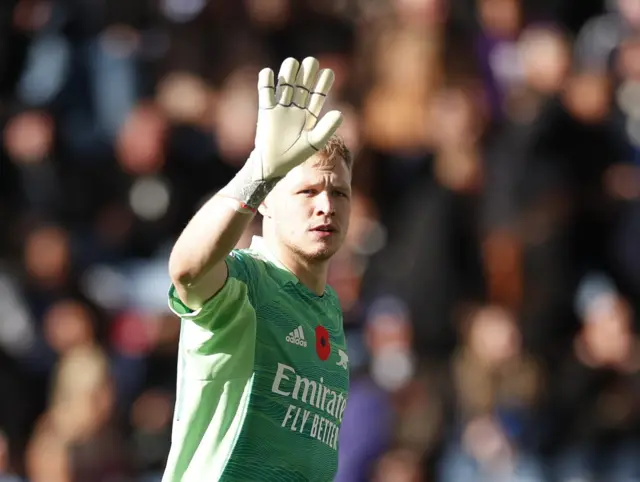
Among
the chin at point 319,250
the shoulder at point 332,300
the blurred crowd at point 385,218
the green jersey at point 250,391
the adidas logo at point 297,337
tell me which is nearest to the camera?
the green jersey at point 250,391

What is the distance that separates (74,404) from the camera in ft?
32.0

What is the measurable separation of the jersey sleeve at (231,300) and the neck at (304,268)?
0.20m

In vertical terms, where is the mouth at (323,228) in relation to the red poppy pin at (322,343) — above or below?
above

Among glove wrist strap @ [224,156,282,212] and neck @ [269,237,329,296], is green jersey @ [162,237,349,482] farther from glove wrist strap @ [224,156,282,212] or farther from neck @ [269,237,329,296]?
glove wrist strap @ [224,156,282,212]

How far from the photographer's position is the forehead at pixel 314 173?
487 cm

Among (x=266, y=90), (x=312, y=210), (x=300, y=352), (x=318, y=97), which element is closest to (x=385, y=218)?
(x=312, y=210)

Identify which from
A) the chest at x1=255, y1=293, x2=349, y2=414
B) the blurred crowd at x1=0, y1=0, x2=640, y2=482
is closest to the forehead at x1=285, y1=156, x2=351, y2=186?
the chest at x1=255, y1=293, x2=349, y2=414

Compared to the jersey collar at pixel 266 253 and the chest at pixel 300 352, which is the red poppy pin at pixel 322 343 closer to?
the chest at pixel 300 352

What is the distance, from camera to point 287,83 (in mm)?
4379

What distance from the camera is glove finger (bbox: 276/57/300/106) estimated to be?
14.3 ft

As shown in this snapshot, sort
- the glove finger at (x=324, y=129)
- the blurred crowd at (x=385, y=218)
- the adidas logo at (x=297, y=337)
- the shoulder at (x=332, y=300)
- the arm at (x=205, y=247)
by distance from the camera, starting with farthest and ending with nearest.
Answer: the blurred crowd at (x=385, y=218)
the shoulder at (x=332, y=300)
the adidas logo at (x=297, y=337)
the glove finger at (x=324, y=129)
the arm at (x=205, y=247)

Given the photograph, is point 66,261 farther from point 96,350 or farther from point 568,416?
point 568,416

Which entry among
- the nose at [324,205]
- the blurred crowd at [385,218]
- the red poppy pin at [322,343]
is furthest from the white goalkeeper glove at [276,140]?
the blurred crowd at [385,218]

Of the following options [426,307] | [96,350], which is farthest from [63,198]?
[426,307]
